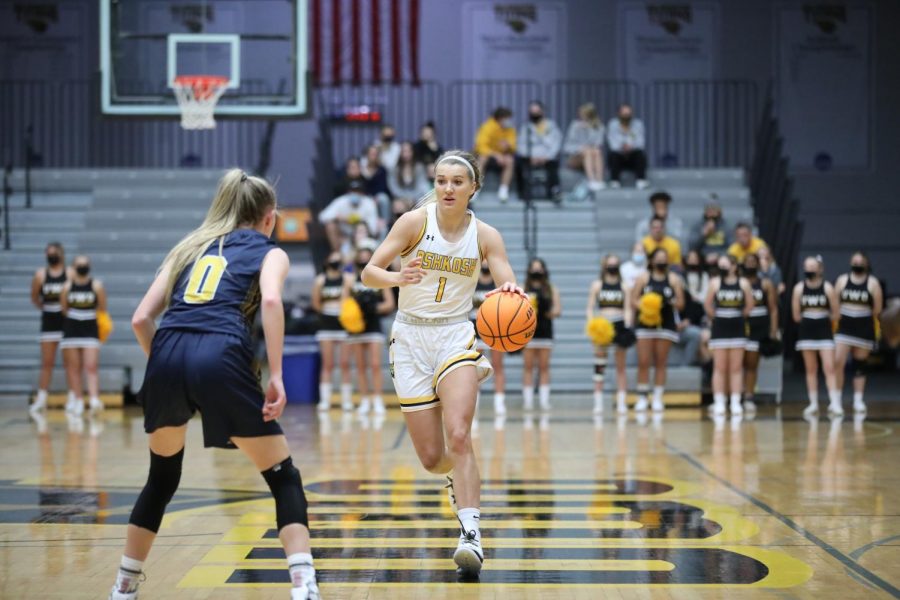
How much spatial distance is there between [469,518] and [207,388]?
155 cm

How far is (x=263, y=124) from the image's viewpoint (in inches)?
847

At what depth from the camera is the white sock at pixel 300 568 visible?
4.22 m

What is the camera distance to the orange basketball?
219 inches

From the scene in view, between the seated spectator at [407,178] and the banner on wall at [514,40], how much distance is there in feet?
12.9

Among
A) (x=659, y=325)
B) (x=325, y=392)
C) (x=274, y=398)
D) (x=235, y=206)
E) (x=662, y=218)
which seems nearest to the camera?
(x=274, y=398)

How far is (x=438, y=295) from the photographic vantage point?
5637 millimetres

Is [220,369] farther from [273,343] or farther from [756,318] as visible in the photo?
[756,318]

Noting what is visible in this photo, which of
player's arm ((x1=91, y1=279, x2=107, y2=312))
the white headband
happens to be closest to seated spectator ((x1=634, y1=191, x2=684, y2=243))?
player's arm ((x1=91, y1=279, x2=107, y2=312))

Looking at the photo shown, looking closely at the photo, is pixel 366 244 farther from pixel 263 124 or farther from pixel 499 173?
pixel 263 124

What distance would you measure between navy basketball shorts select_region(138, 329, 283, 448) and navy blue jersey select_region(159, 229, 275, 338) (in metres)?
0.07

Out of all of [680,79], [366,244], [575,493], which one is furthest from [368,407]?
[680,79]

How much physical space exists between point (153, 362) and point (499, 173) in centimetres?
1526

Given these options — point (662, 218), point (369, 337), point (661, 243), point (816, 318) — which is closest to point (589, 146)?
point (662, 218)

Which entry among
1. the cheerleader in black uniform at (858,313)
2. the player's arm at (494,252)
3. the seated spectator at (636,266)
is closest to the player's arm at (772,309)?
the cheerleader in black uniform at (858,313)
